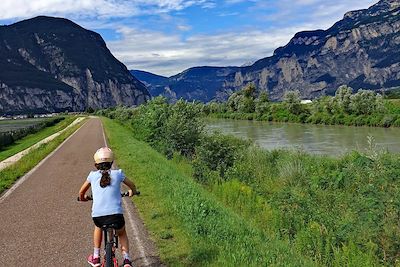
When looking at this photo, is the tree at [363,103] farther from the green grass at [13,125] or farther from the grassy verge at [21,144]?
the green grass at [13,125]

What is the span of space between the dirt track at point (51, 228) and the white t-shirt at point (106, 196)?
1.48 metres

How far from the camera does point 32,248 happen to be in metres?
8.14

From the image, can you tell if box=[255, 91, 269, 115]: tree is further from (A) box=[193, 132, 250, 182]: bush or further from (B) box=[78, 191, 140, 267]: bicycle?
(B) box=[78, 191, 140, 267]: bicycle

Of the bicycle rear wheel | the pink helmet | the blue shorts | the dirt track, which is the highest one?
the pink helmet

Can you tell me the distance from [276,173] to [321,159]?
11.6ft

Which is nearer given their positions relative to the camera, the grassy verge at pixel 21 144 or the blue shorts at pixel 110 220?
the blue shorts at pixel 110 220

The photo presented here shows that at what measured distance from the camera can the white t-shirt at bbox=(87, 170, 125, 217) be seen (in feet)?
19.7

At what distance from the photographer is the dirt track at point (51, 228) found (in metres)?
7.56

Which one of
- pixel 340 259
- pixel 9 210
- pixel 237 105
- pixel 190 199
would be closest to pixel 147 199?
pixel 190 199

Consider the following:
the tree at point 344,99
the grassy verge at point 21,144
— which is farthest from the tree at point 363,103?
the grassy verge at point 21,144

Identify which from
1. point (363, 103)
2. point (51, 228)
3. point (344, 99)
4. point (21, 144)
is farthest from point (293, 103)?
point (51, 228)

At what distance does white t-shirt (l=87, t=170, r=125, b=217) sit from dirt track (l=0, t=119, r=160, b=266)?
4.85ft

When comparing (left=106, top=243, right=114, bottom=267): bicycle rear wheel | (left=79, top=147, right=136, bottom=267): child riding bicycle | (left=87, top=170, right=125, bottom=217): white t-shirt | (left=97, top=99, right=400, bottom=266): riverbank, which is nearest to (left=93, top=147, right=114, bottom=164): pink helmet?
(left=79, top=147, right=136, bottom=267): child riding bicycle

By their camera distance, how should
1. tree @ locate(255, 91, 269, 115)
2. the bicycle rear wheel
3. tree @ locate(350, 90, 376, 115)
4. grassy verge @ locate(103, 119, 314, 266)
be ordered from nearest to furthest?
1. the bicycle rear wheel
2. grassy verge @ locate(103, 119, 314, 266)
3. tree @ locate(350, 90, 376, 115)
4. tree @ locate(255, 91, 269, 115)
